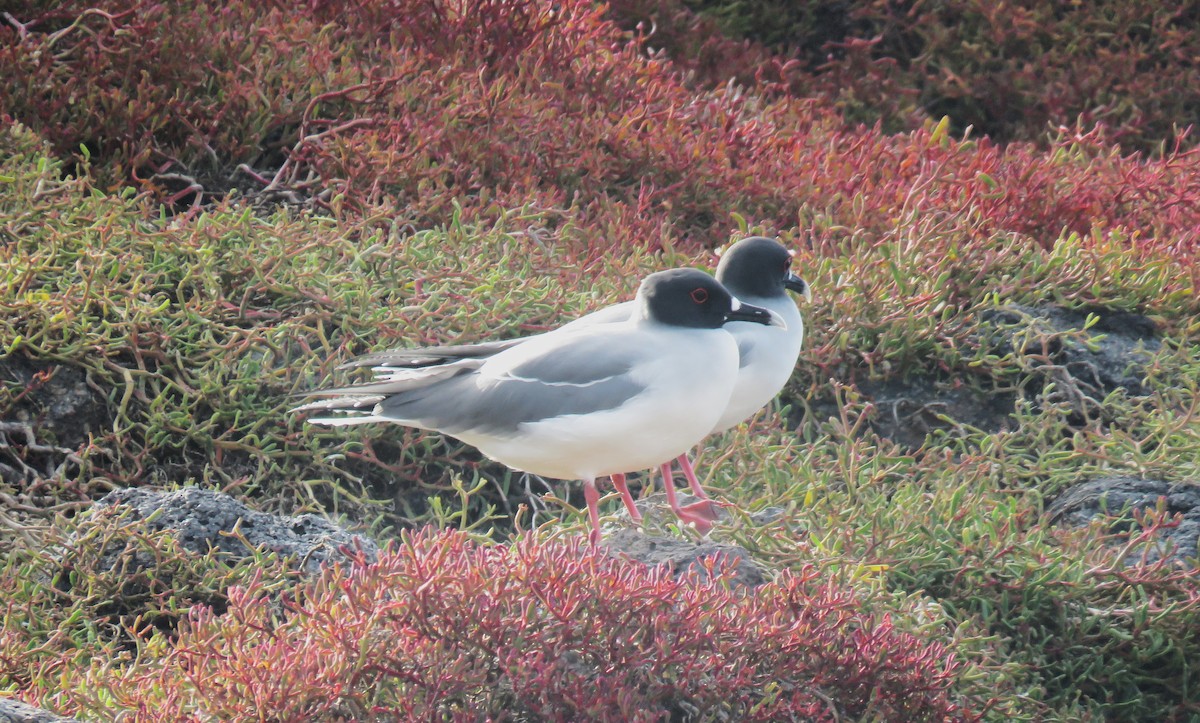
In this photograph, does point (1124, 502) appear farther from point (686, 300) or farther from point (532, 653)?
point (532, 653)

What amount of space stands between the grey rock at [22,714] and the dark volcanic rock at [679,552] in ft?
4.49

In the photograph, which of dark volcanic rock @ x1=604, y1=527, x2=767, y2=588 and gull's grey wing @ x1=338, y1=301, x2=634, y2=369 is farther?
gull's grey wing @ x1=338, y1=301, x2=634, y2=369

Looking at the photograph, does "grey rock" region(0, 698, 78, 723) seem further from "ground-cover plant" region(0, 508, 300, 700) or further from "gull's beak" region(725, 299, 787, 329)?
"gull's beak" region(725, 299, 787, 329)

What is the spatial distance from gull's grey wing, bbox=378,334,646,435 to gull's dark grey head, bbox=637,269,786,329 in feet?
0.44

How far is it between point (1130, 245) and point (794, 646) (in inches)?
160

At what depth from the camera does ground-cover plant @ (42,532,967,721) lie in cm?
277

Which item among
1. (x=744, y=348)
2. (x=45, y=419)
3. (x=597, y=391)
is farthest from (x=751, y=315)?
(x=45, y=419)

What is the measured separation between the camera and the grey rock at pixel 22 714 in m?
2.74

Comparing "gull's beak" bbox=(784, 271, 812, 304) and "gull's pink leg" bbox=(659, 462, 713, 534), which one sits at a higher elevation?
"gull's beak" bbox=(784, 271, 812, 304)

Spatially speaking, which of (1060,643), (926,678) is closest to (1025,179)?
(1060,643)

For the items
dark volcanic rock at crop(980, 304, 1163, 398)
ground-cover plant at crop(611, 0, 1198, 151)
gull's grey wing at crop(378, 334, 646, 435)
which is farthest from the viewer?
ground-cover plant at crop(611, 0, 1198, 151)

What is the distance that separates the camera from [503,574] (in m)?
2.88

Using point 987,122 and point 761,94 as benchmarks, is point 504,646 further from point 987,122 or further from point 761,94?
point 987,122

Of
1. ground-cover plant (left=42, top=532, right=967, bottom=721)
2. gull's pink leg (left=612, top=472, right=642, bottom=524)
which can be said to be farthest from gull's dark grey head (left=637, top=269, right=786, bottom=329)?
ground-cover plant (left=42, top=532, right=967, bottom=721)
